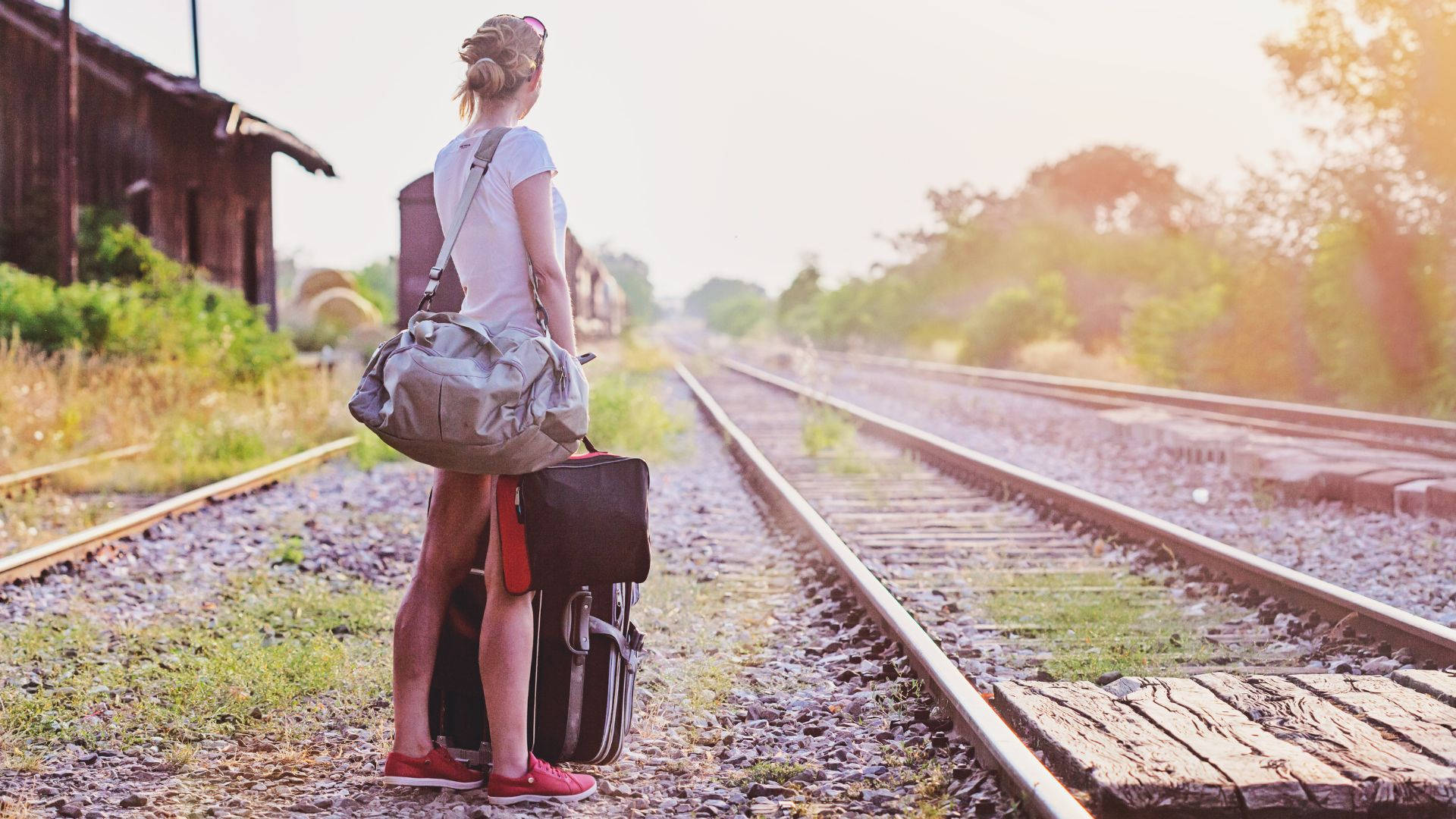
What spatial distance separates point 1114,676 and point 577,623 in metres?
1.76

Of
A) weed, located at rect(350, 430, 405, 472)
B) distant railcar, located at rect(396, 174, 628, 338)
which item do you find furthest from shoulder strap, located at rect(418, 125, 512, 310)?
weed, located at rect(350, 430, 405, 472)

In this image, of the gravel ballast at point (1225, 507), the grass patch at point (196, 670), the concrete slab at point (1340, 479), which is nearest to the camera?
the grass patch at point (196, 670)

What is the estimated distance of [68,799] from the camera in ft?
9.32

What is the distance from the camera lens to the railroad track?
2.49 metres

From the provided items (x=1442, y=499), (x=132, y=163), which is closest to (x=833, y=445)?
(x=1442, y=499)

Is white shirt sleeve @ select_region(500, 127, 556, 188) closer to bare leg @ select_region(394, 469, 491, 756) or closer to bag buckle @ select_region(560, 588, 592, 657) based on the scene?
bare leg @ select_region(394, 469, 491, 756)

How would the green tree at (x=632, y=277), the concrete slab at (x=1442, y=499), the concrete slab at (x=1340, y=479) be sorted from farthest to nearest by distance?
1. the green tree at (x=632, y=277)
2. the concrete slab at (x=1340, y=479)
3. the concrete slab at (x=1442, y=499)

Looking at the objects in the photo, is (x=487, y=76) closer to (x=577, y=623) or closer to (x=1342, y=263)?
(x=577, y=623)

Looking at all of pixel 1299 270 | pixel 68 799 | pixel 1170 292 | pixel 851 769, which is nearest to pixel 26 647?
pixel 68 799

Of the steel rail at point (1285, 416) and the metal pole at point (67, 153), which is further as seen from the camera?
the metal pole at point (67, 153)

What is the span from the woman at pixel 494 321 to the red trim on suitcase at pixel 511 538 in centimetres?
3

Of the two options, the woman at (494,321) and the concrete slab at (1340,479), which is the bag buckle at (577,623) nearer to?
the woman at (494,321)

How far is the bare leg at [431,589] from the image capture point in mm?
2668

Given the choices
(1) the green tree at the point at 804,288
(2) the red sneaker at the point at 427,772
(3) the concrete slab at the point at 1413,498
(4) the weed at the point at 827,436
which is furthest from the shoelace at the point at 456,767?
(1) the green tree at the point at 804,288
